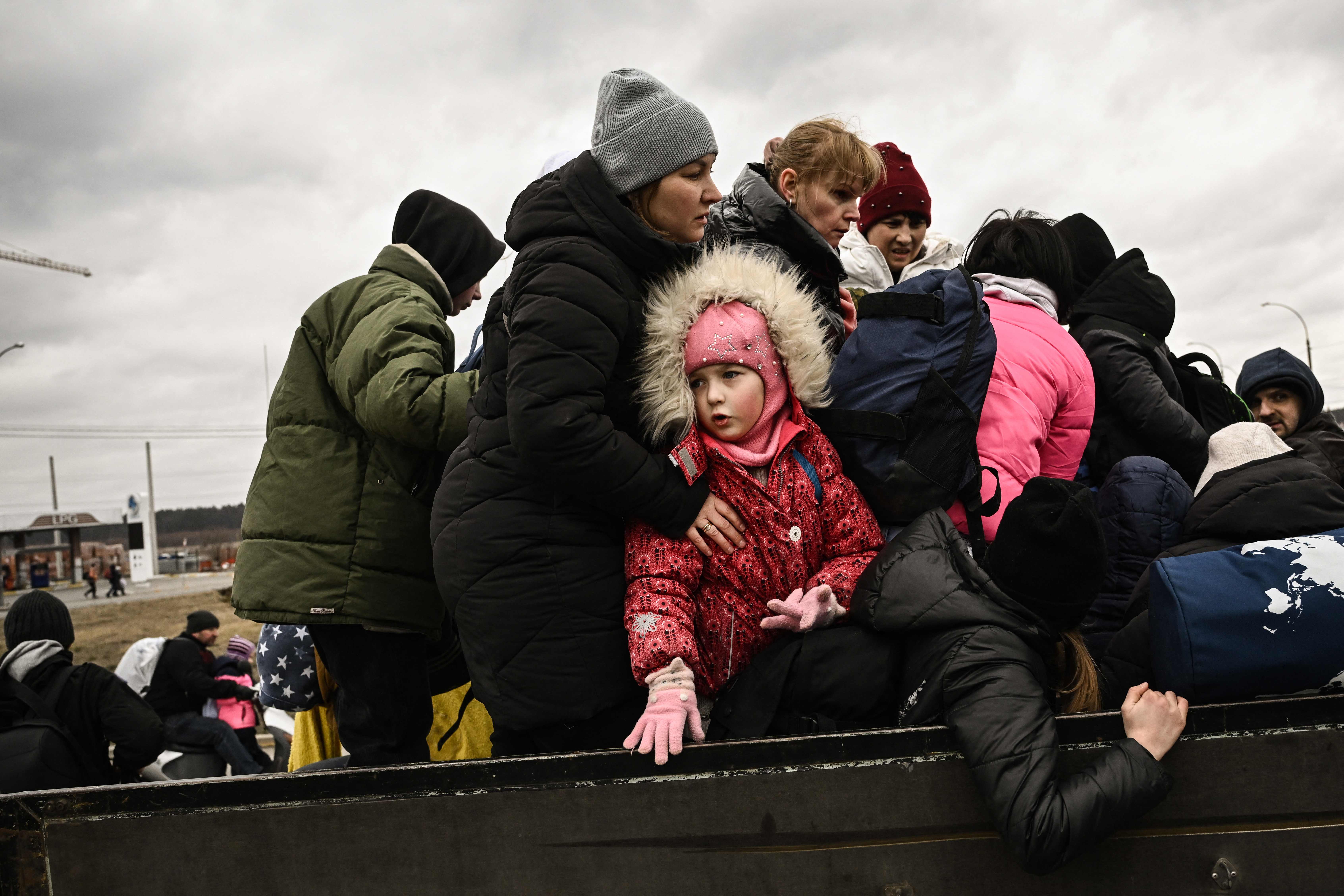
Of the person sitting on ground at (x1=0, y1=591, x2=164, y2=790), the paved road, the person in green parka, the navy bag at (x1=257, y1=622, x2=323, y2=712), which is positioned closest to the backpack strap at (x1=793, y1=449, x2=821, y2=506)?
the person in green parka

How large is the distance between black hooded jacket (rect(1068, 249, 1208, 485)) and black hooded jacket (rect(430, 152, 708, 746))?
161 cm

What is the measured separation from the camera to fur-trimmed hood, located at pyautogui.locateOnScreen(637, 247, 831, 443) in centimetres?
211

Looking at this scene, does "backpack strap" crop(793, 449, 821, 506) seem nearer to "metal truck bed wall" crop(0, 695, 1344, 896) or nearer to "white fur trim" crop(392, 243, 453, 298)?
"metal truck bed wall" crop(0, 695, 1344, 896)

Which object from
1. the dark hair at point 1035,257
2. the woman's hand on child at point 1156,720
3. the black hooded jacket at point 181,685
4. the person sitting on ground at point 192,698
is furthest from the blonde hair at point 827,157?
the black hooded jacket at point 181,685

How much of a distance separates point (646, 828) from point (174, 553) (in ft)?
314

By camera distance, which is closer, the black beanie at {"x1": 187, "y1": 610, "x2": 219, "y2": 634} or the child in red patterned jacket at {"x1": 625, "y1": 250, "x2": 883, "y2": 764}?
the child in red patterned jacket at {"x1": 625, "y1": 250, "x2": 883, "y2": 764}

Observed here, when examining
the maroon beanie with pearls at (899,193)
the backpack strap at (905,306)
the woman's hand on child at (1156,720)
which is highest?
the maroon beanie with pearls at (899,193)

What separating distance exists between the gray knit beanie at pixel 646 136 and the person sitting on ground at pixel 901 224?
1.63 meters

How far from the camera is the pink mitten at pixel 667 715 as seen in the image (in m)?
1.66

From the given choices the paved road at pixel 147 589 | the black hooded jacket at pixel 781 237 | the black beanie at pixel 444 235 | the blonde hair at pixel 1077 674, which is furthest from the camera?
the paved road at pixel 147 589

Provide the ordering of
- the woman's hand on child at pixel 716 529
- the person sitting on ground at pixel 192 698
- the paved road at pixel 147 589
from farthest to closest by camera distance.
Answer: the paved road at pixel 147 589
the person sitting on ground at pixel 192 698
the woman's hand on child at pixel 716 529

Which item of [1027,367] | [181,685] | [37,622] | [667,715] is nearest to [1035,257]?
[1027,367]

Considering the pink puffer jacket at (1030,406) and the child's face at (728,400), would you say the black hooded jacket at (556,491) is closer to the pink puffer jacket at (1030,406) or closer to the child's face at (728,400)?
the child's face at (728,400)

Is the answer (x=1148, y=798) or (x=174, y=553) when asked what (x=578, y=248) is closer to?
(x=1148, y=798)
